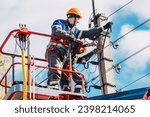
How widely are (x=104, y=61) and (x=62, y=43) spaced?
102 centimetres

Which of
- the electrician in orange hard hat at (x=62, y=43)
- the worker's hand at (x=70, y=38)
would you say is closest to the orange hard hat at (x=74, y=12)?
the electrician in orange hard hat at (x=62, y=43)

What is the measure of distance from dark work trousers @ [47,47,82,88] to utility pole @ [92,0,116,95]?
1.74ft

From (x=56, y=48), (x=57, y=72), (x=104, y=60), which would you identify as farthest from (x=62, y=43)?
(x=104, y=60)

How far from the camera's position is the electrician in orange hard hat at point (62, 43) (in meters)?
10.4

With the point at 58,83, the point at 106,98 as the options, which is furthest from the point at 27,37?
the point at 106,98

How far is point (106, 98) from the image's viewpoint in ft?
25.5

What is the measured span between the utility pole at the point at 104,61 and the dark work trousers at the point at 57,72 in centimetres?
53

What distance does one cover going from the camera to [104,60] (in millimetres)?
10898

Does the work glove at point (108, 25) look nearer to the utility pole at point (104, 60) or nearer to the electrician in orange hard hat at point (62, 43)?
the electrician in orange hard hat at point (62, 43)

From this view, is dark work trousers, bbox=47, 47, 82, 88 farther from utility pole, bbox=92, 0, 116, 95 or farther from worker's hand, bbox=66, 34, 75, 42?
utility pole, bbox=92, 0, 116, 95

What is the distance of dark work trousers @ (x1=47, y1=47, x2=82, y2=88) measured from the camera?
34.1 feet

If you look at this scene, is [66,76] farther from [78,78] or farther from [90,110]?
[90,110]

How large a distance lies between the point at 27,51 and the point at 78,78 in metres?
1.63

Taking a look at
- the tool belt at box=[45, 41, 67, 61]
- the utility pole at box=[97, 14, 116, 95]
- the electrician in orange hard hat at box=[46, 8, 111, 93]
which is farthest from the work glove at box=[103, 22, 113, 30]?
the tool belt at box=[45, 41, 67, 61]
